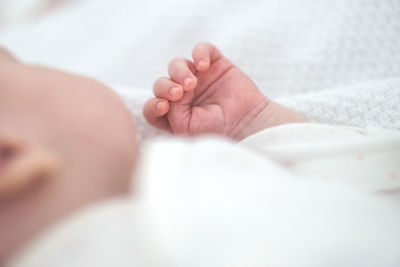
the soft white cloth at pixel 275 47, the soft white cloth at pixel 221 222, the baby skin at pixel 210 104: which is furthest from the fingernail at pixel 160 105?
the soft white cloth at pixel 221 222

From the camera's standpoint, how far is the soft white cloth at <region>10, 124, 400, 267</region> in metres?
0.40

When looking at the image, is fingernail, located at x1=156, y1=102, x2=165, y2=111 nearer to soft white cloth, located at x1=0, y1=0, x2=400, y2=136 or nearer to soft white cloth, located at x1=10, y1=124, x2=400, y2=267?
soft white cloth, located at x1=0, y1=0, x2=400, y2=136

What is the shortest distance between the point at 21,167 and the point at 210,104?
42cm

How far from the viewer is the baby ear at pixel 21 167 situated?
16.1 inches

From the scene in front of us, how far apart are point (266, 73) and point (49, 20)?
0.71 m

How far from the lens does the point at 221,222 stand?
1.34 feet

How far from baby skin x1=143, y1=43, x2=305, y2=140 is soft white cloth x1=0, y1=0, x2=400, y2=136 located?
78 millimetres

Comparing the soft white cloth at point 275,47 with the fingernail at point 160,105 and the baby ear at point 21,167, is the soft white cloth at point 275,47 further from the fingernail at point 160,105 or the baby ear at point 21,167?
the baby ear at point 21,167

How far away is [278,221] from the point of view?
0.44 metres

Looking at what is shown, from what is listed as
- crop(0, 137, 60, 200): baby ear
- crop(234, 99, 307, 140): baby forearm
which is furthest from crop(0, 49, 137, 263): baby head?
crop(234, 99, 307, 140): baby forearm

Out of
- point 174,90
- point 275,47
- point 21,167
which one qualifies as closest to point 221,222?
point 21,167

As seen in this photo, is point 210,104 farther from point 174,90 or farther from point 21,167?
point 21,167

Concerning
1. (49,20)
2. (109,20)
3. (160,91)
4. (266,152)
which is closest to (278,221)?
(266,152)

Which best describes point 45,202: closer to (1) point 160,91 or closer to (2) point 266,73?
(1) point 160,91
